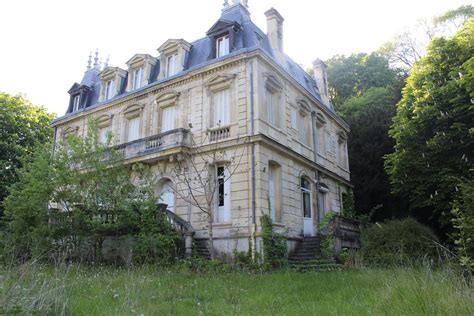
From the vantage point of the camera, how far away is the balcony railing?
47.2ft

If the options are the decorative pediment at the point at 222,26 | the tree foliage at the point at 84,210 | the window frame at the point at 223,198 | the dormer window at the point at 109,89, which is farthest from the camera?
the dormer window at the point at 109,89

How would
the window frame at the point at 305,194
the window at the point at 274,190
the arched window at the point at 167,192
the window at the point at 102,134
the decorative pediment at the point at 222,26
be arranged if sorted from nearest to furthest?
the window at the point at 274,190 < the arched window at the point at 167,192 < the decorative pediment at the point at 222,26 < the window frame at the point at 305,194 < the window at the point at 102,134

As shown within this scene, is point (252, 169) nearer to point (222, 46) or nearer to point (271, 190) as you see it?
point (271, 190)

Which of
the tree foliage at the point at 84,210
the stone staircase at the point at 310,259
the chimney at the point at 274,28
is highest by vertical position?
the chimney at the point at 274,28

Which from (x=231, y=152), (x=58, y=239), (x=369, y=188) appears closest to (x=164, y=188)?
(x=231, y=152)

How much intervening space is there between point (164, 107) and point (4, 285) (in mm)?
12452

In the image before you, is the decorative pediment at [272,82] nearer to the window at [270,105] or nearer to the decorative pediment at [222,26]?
the window at [270,105]

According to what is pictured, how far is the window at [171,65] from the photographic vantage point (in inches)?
660

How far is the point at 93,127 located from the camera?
12.7 meters

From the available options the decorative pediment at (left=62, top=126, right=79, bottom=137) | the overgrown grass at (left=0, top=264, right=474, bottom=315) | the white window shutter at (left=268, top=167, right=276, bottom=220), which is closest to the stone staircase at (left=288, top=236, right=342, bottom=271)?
the white window shutter at (left=268, top=167, right=276, bottom=220)

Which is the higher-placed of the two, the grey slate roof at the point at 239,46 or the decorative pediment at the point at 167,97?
the grey slate roof at the point at 239,46

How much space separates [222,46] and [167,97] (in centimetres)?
304

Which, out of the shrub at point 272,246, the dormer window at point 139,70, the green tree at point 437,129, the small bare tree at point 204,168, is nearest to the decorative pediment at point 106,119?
the dormer window at point 139,70

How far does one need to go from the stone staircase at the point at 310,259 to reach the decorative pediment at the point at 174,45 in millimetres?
9355
